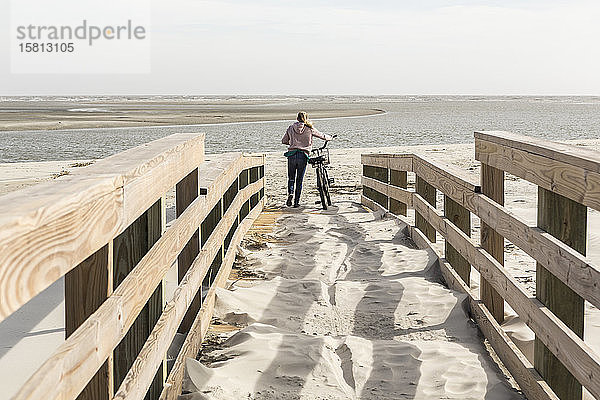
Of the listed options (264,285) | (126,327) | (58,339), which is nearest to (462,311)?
(264,285)

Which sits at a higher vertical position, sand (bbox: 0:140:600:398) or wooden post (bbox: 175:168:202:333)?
wooden post (bbox: 175:168:202:333)

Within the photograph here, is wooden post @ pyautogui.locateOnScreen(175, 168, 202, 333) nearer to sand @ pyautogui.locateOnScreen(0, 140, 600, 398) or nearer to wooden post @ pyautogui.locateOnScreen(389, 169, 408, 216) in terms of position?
sand @ pyautogui.locateOnScreen(0, 140, 600, 398)

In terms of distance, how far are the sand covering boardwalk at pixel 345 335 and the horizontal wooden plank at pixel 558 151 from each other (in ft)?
3.88

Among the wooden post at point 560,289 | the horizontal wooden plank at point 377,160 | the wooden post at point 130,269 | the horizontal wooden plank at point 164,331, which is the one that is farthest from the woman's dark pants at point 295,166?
the wooden post at point 130,269

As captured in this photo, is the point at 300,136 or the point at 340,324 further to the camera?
the point at 300,136

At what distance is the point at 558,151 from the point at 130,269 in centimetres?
183

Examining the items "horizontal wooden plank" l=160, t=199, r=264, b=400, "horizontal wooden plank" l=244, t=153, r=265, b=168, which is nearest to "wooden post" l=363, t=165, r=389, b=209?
"horizontal wooden plank" l=244, t=153, r=265, b=168

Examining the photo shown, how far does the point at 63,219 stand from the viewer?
1674 millimetres

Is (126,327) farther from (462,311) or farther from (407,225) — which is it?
(407,225)

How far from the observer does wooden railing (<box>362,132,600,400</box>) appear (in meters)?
2.89

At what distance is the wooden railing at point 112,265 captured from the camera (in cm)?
150

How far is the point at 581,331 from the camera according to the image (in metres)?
3.22

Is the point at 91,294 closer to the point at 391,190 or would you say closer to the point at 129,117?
the point at 391,190

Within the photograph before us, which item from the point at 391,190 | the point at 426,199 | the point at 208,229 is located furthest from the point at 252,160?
the point at 208,229
